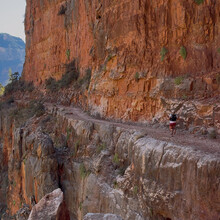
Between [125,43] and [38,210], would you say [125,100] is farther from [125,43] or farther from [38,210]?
[38,210]

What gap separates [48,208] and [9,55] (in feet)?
591

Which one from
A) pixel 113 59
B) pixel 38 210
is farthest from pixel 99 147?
pixel 38 210

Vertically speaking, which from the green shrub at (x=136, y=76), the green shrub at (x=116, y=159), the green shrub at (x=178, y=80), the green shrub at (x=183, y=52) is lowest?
the green shrub at (x=116, y=159)

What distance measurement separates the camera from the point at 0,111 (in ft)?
98.2

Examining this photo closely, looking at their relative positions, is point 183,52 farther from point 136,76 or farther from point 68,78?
point 68,78

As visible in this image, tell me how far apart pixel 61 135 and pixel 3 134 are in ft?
46.3

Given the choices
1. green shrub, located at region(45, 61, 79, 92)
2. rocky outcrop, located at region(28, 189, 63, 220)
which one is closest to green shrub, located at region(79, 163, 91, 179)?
rocky outcrop, located at region(28, 189, 63, 220)

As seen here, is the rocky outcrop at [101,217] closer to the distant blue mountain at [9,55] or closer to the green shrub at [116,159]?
the green shrub at [116,159]

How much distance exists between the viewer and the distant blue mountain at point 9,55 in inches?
6196

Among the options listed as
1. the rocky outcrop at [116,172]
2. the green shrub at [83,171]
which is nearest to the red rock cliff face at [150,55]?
the rocky outcrop at [116,172]

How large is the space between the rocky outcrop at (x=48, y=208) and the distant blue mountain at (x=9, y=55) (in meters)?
160

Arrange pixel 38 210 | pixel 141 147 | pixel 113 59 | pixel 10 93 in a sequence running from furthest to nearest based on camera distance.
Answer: pixel 10 93 < pixel 113 59 < pixel 141 147 < pixel 38 210

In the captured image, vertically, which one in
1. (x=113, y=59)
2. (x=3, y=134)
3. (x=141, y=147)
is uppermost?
(x=113, y=59)

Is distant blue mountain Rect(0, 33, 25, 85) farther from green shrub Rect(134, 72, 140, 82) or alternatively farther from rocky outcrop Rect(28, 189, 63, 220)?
rocky outcrop Rect(28, 189, 63, 220)
